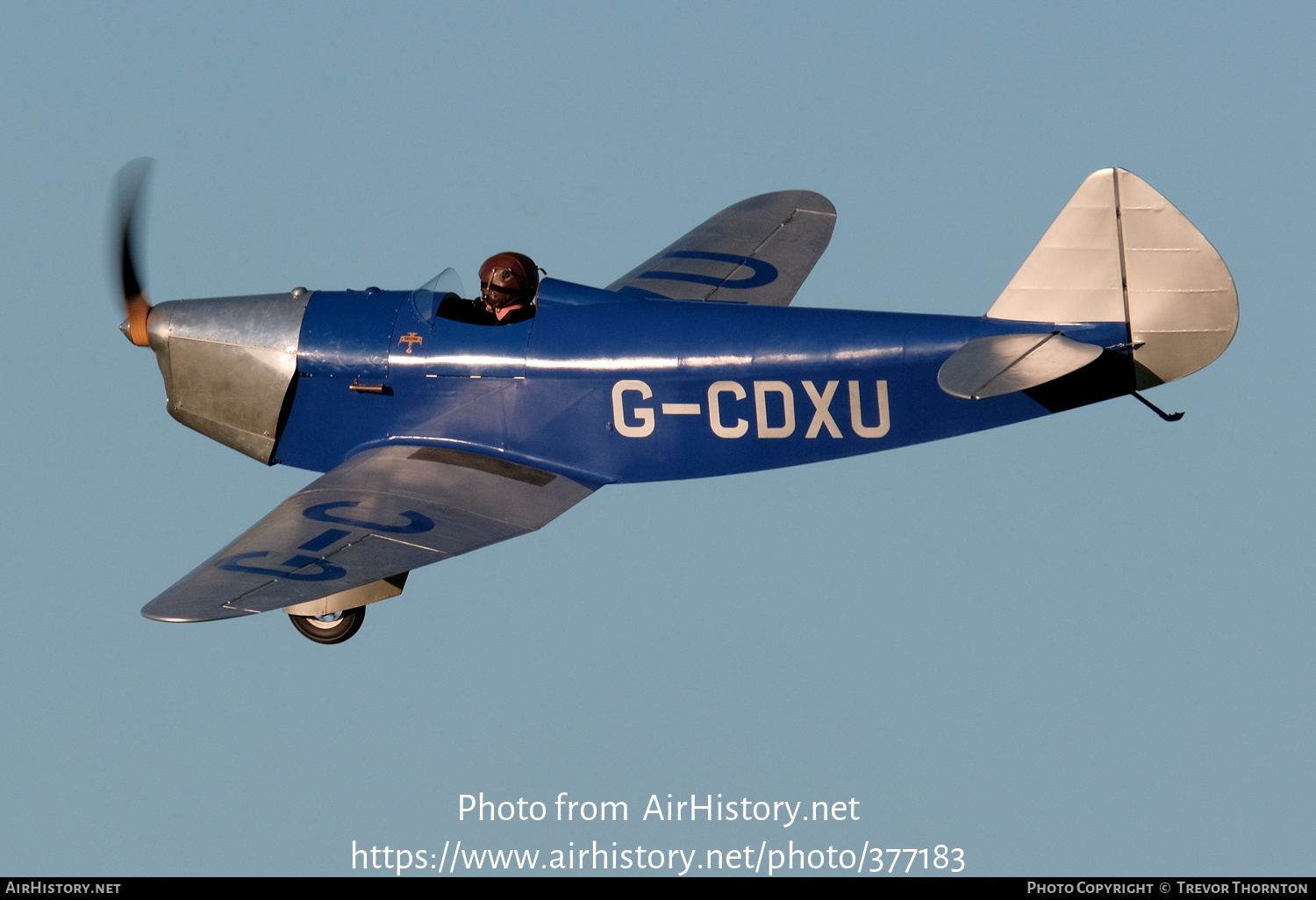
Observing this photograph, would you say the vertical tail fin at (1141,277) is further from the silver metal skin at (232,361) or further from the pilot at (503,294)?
the silver metal skin at (232,361)

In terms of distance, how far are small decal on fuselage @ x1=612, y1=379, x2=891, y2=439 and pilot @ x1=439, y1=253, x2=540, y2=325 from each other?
95cm

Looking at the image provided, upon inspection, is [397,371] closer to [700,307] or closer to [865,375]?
[700,307]

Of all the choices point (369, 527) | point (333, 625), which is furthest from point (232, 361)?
point (369, 527)

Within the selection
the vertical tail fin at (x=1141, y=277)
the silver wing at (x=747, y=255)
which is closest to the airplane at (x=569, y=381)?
the vertical tail fin at (x=1141, y=277)

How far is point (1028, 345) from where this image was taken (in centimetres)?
1336

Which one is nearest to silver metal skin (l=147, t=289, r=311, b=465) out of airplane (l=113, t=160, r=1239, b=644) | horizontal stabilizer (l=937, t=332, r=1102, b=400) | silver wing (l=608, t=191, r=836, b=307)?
airplane (l=113, t=160, r=1239, b=644)

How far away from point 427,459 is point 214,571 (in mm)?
2074

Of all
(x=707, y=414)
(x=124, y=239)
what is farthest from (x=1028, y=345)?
(x=124, y=239)

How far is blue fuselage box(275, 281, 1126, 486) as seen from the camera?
14.0 m

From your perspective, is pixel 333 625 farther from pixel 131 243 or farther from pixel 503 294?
pixel 131 243

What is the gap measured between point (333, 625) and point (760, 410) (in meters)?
3.20

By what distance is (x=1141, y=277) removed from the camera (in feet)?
44.2

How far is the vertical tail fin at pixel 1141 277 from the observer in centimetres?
1333

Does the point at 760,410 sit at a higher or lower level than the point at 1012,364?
lower
